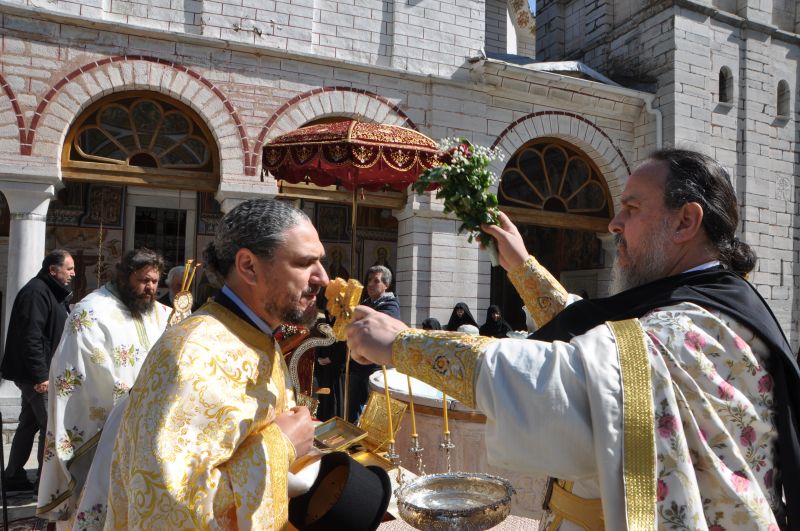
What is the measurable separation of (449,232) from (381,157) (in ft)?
13.2

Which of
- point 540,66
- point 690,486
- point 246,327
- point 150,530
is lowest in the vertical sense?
point 150,530

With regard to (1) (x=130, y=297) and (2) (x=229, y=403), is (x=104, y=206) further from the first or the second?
(2) (x=229, y=403)

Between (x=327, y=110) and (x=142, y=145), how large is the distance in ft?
8.60

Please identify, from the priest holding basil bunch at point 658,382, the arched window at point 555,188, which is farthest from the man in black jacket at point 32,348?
the arched window at point 555,188

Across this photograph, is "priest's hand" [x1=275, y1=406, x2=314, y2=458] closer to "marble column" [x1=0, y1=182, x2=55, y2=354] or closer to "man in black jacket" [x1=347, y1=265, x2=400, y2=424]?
"man in black jacket" [x1=347, y1=265, x2=400, y2=424]

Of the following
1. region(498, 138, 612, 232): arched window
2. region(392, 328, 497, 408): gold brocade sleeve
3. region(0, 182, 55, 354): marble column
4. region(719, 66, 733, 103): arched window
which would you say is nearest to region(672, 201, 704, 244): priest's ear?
region(392, 328, 497, 408): gold brocade sleeve

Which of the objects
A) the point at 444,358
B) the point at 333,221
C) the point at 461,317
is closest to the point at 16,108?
the point at 333,221

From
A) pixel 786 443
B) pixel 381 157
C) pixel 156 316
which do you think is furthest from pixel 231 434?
pixel 381 157

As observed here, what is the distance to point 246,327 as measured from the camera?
5.76 ft

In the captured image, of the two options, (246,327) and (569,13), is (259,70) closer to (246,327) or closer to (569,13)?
(246,327)

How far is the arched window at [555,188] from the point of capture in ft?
33.2

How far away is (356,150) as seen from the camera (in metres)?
5.09

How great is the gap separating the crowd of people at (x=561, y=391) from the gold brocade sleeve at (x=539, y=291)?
50 cm

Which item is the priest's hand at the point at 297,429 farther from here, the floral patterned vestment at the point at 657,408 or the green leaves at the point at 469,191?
the green leaves at the point at 469,191
